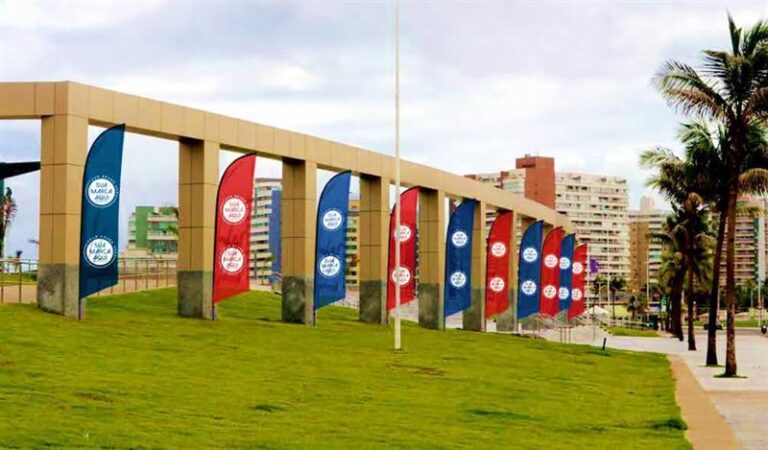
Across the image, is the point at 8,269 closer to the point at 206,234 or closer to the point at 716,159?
the point at 206,234

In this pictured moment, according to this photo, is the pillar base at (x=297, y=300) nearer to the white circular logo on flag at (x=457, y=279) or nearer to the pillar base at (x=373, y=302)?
the pillar base at (x=373, y=302)

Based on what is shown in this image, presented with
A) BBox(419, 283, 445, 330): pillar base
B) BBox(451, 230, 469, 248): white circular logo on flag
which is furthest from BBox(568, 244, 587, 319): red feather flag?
BBox(451, 230, 469, 248): white circular logo on flag

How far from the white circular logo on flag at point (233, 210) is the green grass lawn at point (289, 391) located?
3.21m

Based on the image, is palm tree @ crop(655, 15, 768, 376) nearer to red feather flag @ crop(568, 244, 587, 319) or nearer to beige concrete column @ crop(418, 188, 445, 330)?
beige concrete column @ crop(418, 188, 445, 330)

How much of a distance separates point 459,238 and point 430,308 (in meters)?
4.26

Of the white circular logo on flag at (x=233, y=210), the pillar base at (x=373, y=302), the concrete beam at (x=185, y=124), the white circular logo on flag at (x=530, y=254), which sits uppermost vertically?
the concrete beam at (x=185, y=124)

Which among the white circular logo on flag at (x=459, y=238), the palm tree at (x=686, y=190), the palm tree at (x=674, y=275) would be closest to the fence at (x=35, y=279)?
the white circular logo on flag at (x=459, y=238)

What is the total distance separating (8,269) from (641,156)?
27.5 m

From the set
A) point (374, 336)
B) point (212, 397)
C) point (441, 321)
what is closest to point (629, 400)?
point (212, 397)

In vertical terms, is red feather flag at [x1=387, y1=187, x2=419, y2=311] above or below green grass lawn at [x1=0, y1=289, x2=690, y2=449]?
above

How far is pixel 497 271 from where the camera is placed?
56406 mm

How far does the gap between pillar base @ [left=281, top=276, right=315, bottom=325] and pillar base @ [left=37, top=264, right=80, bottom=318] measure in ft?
37.3

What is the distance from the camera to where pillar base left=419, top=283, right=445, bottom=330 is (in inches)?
2158

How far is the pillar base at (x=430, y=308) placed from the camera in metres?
54.8
